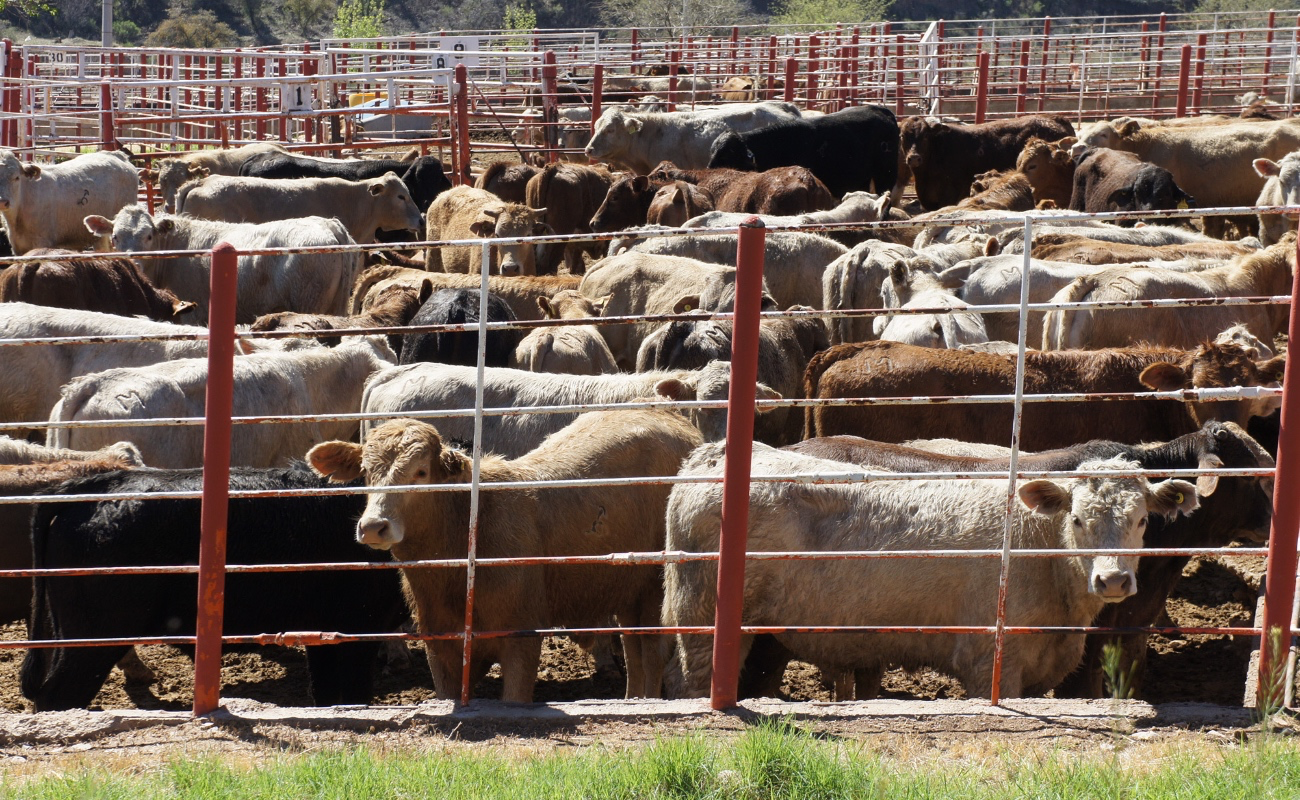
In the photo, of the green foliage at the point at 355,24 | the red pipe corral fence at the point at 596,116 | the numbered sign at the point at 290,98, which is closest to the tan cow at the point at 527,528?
the red pipe corral fence at the point at 596,116

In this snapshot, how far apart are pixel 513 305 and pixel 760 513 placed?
6352 millimetres

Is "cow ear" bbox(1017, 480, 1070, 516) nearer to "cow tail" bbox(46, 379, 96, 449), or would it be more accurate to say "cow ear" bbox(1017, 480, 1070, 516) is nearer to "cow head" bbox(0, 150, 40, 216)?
"cow tail" bbox(46, 379, 96, 449)

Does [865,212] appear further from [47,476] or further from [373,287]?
[47,476]

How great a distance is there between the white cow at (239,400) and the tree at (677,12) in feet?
133

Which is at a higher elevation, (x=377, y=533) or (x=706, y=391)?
(x=706, y=391)

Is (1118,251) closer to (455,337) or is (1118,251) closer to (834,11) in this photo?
(455,337)

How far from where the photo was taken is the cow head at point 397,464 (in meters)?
5.44

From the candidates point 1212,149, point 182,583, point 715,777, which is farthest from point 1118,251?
point 715,777

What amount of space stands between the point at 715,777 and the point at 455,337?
7.35m

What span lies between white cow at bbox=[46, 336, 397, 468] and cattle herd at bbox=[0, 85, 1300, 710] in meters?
0.02

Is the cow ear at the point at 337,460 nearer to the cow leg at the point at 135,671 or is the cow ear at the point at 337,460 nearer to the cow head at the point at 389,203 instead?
the cow leg at the point at 135,671

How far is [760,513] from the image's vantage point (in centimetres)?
586

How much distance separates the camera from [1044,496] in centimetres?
523

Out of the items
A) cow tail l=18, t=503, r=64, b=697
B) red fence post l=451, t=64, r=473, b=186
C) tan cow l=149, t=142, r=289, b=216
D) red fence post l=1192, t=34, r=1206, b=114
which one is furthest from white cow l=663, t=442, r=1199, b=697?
red fence post l=1192, t=34, r=1206, b=114
